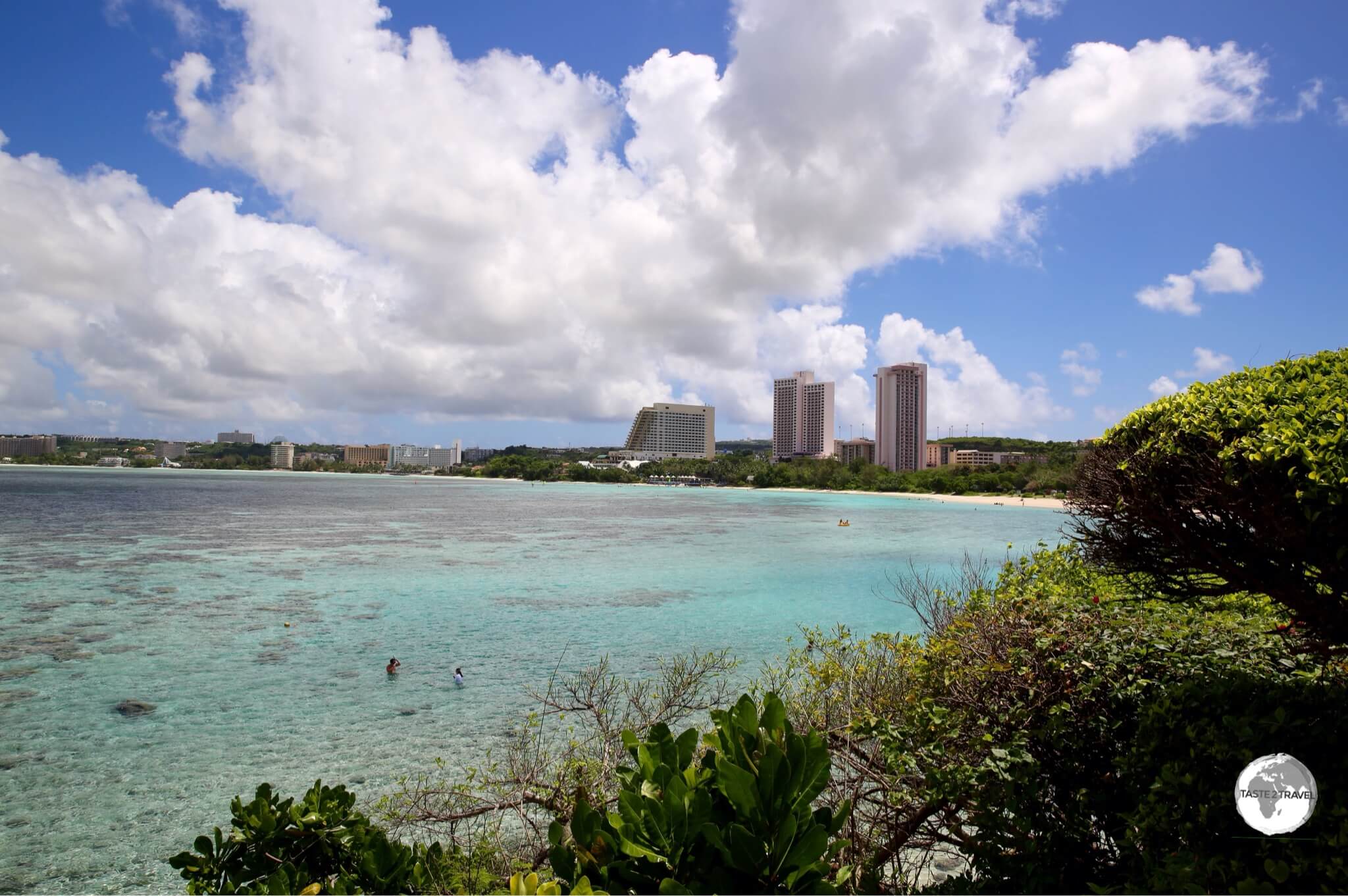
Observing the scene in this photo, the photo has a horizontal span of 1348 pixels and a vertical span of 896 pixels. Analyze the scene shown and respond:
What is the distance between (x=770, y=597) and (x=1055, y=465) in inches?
2944

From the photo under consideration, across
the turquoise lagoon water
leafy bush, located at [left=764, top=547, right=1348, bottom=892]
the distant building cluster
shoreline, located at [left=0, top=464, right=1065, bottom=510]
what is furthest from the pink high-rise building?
leafy bush, located at [left=764, top=547, right=1348, bottom=892]

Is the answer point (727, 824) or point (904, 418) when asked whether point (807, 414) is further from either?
point (727, 824)

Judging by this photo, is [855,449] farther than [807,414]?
No

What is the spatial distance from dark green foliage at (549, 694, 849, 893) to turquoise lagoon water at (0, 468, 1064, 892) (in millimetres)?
7901

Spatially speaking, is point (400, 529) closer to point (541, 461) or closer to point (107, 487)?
point (107, 487)

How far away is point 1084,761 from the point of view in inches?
147

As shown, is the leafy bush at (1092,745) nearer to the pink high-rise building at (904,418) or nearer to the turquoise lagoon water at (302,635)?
the turquoise lagoon water at (302,635)

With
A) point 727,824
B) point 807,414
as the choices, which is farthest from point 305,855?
point 807,414

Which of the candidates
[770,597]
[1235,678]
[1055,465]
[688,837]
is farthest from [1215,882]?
[1055,465]

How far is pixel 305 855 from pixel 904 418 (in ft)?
527

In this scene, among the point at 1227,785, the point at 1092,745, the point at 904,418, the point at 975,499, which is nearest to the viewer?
the point at 1227,785

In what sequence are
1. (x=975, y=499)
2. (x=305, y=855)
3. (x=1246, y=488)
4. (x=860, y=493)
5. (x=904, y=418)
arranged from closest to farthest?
(x=1246, y=488) → (x=305, y=855) → (x=975, y=499) → (x=860, y=493) → (x=904, y=418)

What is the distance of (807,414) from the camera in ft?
644

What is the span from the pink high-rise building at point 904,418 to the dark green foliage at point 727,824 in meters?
157
